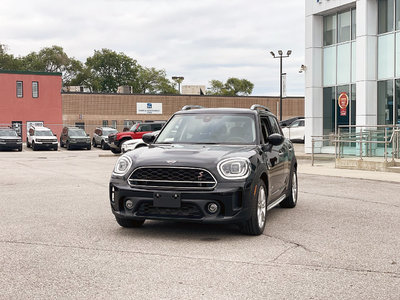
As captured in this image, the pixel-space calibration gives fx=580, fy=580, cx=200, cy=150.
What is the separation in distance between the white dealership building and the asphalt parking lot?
15318mm

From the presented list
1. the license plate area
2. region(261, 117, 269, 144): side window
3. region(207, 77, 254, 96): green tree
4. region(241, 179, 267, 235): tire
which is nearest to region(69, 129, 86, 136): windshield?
region(261, 117, 269, 144): side window

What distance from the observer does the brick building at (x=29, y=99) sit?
183 ft

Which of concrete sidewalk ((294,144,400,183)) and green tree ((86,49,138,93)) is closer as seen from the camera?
concrete sidewalk ((294,144,400,183))

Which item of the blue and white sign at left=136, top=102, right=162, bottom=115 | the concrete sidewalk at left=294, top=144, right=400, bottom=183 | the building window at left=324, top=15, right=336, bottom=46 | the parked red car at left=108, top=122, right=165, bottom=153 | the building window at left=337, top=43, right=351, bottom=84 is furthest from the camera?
the blue and white sign at left=136, top=102, right=162, bottom=115

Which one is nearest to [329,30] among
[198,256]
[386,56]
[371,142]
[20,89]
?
[386,56]

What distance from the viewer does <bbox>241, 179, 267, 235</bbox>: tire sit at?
7.10m

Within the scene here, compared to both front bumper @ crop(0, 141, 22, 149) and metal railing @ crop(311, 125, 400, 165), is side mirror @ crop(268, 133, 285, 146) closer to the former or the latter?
metal railing @ crop(311, 125, 400, 165)

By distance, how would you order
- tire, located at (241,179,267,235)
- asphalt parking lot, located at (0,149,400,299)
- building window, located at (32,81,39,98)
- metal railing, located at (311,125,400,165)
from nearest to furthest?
1. asphalt parking lot, located at (0,149,400,299)
2. tire, located at (241,179,267,235)
3. metal railing, located at (311,125,400,165)
4. building window, located at (32,81,39,98)

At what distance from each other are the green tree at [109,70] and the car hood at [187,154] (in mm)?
92984

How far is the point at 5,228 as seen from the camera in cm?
788

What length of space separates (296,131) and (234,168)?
32099 mm

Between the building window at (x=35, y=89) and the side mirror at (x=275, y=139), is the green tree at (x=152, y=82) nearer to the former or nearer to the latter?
the building window at (x=35, y=89)

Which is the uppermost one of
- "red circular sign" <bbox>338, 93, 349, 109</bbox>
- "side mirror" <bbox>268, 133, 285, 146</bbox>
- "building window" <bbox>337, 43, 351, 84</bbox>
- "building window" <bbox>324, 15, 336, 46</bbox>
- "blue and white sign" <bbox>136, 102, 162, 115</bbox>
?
"building window" <bbox>324, 15, 336, 46</bbox>

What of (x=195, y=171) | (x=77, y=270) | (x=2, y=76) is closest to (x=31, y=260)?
(x=77, y=270)
